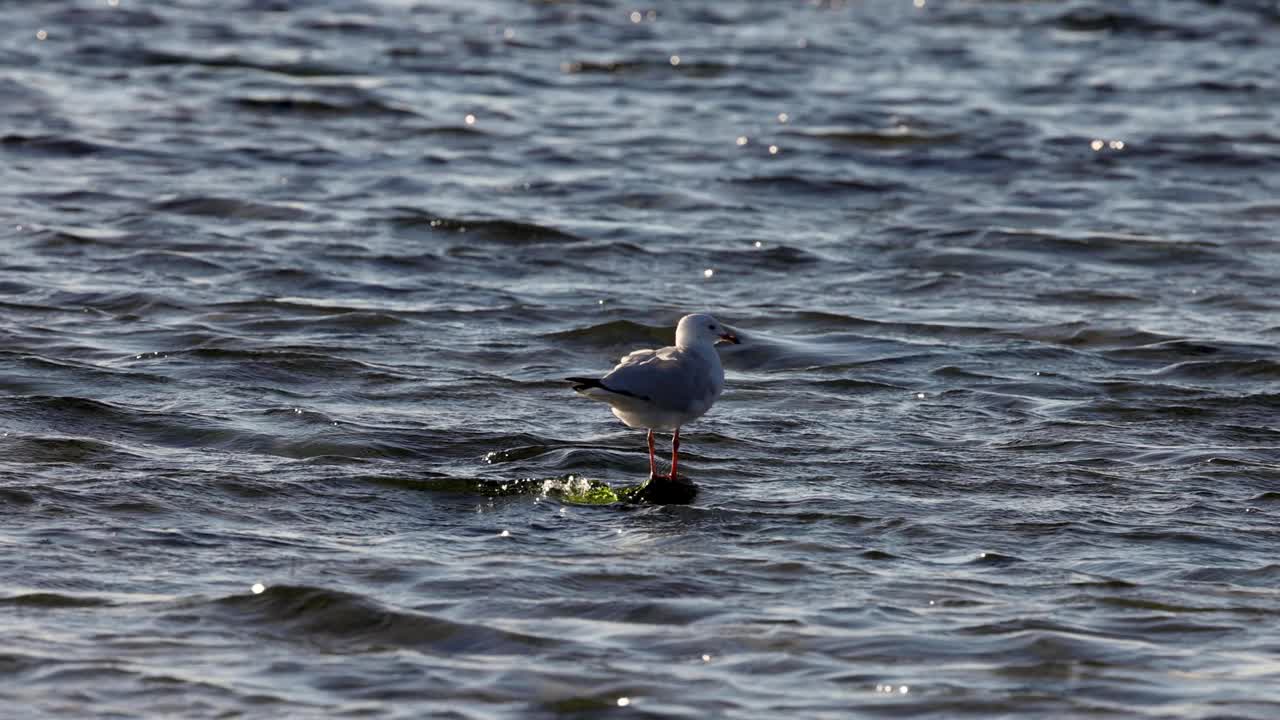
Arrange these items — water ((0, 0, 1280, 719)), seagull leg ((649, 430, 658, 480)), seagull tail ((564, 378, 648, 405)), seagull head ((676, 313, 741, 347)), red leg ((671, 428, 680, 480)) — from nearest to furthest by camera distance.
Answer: water ((0, 0, 1280, 719)) < seagull tail ((564, 378, 648, 405)) < seagull leg ((649, 430, 658, 480)) < red leg ((671, 428, 680, 480)) < seagull head ((676, 313, 741, 347))

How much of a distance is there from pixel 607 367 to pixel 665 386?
299 cm

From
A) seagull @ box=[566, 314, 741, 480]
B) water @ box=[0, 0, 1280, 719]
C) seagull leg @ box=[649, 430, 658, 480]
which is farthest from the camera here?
seagull leg @ box=[649, 430, 658, 480]

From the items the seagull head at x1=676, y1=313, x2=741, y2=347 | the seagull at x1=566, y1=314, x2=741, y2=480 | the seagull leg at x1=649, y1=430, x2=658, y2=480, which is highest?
the seagull head at x1=676, y1=313, x2=741, y2=347

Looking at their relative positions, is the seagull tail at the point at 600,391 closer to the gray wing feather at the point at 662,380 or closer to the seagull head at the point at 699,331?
the gray wing feather at the point at 662,380

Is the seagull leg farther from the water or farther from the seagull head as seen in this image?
the seagull head

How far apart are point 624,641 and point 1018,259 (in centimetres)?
888

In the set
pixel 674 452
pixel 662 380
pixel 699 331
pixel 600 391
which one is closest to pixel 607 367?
pixel 699 331

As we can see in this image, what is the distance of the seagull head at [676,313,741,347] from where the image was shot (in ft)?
31.4

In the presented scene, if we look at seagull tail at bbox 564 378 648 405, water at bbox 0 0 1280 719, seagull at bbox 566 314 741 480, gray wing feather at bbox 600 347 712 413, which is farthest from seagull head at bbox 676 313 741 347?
seagull tail at bbox 564 378 648 405

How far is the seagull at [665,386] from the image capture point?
8883mm

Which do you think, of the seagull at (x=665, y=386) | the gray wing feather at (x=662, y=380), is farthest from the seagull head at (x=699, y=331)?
the gray wing feather at (x=662, y=380)

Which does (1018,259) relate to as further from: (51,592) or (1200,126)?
(51,592)

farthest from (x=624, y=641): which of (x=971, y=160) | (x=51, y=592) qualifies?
(x=971, y=160)

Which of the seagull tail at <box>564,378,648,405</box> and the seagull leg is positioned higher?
the seagull tail at <box>564,378,648,405</box>
